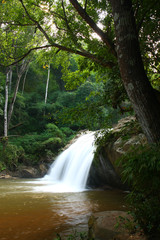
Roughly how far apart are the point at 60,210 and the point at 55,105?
17.5 m

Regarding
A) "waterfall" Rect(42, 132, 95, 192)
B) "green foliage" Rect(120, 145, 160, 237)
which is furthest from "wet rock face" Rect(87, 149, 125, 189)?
"green foliage" Rect(120, 145, 160, 237)

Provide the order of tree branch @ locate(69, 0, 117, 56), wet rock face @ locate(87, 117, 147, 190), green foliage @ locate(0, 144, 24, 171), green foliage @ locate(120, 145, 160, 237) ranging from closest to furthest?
1. green foliage @ locate(120, 145, 160, 237)
2. tree branch @ locate(69, 0, 117, 56)
3. wet rock face @ locate(87, 117, 147, 190)
4. green foliage @ locate(0, 144, 24, 171)

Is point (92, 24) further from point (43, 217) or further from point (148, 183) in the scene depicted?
point (43, 217)

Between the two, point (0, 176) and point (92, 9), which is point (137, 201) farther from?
point (0, 176)

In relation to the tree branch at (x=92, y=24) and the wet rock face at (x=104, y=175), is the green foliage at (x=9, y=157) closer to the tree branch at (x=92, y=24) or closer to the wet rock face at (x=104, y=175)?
the wet rock face at (x=104, y=175)

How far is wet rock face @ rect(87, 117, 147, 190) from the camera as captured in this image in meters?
6.09

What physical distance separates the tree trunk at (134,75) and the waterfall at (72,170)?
20.3 feet

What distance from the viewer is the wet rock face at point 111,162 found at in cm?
609

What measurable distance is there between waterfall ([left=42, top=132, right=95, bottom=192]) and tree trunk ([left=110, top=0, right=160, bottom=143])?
6194mm

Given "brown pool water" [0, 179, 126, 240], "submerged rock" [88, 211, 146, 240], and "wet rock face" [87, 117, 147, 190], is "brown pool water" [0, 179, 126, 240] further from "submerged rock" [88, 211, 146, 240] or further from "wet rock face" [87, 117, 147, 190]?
"wet rock face" [87, 117, 147, 190]

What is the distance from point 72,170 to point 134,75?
30.1ft

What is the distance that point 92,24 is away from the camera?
4.48m

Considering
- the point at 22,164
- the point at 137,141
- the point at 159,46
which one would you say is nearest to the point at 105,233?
the point at 137,141

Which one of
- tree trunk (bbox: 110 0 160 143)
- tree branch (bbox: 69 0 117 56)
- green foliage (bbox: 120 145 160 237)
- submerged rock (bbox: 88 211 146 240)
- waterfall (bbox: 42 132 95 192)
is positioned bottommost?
waterfall (bbox: 42 132 95 192)
